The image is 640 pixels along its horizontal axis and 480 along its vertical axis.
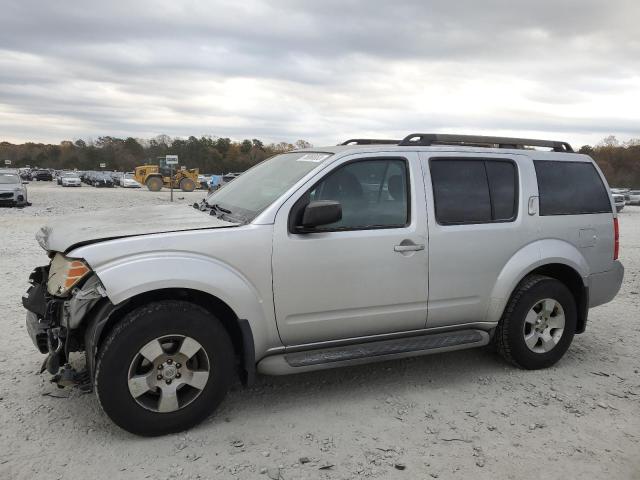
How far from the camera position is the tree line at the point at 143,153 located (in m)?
89.6

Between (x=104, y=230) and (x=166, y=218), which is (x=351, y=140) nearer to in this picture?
(x=166, y=218)

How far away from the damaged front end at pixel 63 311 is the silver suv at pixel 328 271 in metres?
0.01

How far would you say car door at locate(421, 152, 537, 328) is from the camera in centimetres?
397

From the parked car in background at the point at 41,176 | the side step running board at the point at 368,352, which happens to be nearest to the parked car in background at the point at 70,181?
the parked car in background at the point at 41,176

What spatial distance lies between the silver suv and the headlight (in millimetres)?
14

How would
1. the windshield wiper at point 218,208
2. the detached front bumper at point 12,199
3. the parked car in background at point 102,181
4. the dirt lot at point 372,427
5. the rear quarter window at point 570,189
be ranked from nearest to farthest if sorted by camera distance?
1. the dirt lot at point 372,427
2. the windshield wiper at point 218,208
3. the rear quarter window at point 570,189
4. the detached front bumper at point 12,199
5. the parked car in background at point 102,181

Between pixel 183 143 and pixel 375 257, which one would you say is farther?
pixel 183 143

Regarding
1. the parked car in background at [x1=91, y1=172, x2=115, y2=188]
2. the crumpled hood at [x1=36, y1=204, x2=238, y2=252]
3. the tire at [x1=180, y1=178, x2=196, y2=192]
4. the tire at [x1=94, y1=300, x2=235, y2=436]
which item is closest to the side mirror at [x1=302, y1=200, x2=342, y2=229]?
the crumpled hood at [x1=36, y1=204, x2=238, y2=252]

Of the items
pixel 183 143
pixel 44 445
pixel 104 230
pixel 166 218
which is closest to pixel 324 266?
pixel 166 218

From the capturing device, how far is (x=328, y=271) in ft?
11.6

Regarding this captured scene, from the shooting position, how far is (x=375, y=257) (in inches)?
145

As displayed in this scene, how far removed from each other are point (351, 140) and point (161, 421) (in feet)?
8.97

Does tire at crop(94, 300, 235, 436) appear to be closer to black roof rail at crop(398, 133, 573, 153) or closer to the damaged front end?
the damaged front end

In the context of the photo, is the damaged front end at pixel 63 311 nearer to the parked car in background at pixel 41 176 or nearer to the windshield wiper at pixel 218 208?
the windshield wiper at pixel 218 208
